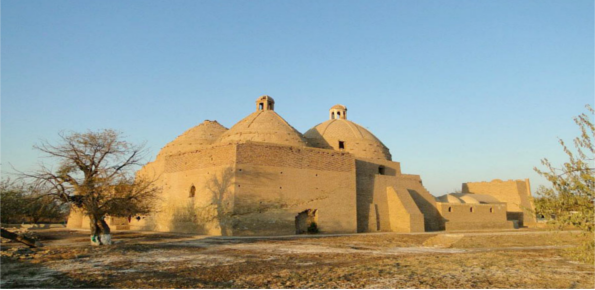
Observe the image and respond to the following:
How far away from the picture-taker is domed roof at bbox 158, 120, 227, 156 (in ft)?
87.1

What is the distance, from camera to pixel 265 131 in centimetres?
2269

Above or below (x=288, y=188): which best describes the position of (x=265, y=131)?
above

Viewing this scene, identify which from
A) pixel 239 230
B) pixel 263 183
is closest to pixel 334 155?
pixel 263 183

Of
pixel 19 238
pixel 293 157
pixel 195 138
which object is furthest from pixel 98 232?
pixel 195 138

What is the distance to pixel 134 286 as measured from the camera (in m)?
5.89

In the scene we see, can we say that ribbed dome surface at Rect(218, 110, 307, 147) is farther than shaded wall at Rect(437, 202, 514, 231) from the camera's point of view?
No

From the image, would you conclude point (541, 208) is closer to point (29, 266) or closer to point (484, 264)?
point (484, 264)

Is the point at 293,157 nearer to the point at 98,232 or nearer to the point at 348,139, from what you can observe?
the point at 348,139

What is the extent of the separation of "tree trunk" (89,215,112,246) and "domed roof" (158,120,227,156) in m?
13.7

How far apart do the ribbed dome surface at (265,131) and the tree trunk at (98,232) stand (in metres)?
9.90

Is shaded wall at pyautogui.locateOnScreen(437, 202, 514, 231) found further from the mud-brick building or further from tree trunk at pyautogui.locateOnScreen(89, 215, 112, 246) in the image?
tree trunk at pyautogui.locateOnScreen(89, 215, 112, 246)

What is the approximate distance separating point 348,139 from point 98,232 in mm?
17187

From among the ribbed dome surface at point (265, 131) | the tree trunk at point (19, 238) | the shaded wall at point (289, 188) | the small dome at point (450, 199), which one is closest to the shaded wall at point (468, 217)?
the small dome at point (450, 199)

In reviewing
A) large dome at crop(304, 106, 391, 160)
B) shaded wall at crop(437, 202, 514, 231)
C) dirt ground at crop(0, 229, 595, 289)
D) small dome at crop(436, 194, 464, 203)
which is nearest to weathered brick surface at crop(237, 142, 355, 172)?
large dome at crop(304, 106, 391, 160)
